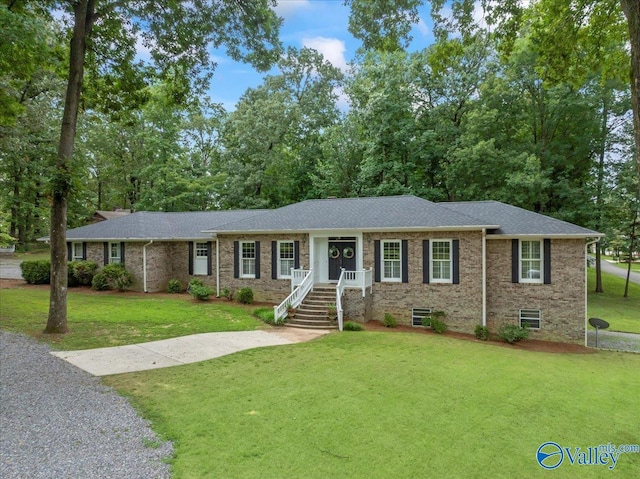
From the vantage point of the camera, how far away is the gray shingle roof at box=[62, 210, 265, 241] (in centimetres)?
1943

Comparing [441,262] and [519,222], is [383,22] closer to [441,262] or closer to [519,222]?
[441,262]

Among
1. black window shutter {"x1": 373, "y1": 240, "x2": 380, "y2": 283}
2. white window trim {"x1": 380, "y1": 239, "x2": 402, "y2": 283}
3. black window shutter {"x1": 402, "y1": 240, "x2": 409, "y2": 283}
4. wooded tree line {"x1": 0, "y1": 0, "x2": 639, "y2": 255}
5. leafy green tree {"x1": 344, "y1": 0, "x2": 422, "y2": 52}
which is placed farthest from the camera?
black window shutter {"x1": 373, "y1": 240, "x2": 380, "y2": 283}

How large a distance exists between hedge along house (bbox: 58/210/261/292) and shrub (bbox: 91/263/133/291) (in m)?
0.43

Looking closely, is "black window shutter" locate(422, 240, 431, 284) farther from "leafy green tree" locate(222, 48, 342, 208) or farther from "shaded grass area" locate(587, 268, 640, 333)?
"leafy green tree" locate(222, 48, 342, 208)

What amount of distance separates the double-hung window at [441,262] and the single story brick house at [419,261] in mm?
37

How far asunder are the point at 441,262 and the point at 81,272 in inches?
723

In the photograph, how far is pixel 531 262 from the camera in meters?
13.8

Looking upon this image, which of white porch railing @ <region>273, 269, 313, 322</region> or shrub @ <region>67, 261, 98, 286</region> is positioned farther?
shrub @ <region>67, 261, 98, 286</region>


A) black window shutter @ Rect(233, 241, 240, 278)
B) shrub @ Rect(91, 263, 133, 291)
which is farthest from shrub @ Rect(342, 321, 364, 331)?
shrub @ Rect(91, 263, 133, 291)

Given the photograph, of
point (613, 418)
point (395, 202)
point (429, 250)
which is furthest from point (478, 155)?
point (613, 418)

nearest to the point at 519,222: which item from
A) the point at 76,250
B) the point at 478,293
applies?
the point at 478,293

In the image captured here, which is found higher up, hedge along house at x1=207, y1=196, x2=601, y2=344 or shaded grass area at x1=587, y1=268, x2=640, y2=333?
hedge along house at x1=207, y1=196, x2=601, y2=344

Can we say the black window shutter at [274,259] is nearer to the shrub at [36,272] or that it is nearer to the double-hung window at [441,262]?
the double-hung window at [441,262]

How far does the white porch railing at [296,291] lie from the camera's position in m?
13.8
